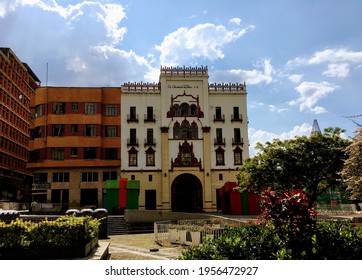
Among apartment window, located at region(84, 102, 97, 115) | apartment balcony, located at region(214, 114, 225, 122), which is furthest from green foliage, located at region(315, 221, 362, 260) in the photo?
apartment window, located at region(84, 102, 97, 115)

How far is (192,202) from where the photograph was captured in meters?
47.4

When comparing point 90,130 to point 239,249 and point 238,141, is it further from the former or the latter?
point 239,249

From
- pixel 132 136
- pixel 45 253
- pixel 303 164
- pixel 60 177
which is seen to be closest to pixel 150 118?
pixel 132 136

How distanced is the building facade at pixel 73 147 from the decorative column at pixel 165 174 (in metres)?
5.45

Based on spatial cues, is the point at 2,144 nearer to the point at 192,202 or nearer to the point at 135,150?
the point at 135,150

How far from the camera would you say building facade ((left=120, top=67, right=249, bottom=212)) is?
46875 mm

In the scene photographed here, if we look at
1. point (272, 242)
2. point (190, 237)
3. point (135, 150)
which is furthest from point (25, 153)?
point (272, 242)

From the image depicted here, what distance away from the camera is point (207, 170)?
47375 mm

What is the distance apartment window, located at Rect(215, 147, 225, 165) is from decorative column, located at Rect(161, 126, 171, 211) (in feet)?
20.7

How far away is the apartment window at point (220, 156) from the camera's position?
4800 centimetres

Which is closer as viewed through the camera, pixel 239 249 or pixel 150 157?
pixel 239 249

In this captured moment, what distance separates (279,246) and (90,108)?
4096 cm

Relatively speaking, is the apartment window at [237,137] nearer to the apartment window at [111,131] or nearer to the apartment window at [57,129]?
the apartment window at [111,131]
